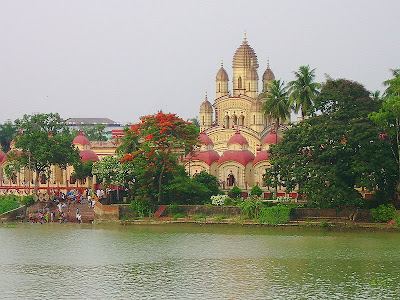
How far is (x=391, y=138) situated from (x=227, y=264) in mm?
13152

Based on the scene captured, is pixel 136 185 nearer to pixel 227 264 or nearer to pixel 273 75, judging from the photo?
pixel 227 264

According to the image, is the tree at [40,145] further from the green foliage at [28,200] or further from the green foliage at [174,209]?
the green foliage at [174,209]

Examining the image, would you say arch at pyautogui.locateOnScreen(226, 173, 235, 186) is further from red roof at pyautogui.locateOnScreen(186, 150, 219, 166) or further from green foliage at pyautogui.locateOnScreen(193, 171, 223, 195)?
green foliage at pyautogui.locateOnScreen(193, 171, 223, 195)

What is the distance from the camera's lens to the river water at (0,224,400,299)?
2264 centimetres

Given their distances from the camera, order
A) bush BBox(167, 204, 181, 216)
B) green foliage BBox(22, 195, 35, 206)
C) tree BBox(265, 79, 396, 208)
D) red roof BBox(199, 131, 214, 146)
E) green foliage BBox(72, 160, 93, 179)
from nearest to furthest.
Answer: tree BBox(265, 79, 396, 208)
bush BBox(167, 204, 181, 216)
green foliage BBox(22, 195, 35, 206)
green foliage BBox(72, 160, 93, 179)
red roof BBox(199, 131, 214, 146)

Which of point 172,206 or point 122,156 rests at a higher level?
point 122,156

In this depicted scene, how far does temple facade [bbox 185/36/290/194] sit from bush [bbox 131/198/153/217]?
842 cm

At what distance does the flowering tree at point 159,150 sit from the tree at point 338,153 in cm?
518

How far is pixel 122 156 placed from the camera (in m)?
43.0

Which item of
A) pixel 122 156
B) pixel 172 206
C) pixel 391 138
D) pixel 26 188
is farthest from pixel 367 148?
pixel 26 188

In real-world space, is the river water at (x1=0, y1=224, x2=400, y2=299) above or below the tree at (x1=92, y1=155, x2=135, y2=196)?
below

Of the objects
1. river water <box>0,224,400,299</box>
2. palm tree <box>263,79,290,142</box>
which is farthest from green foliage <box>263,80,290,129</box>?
river water <box>0,224,400,299</box>

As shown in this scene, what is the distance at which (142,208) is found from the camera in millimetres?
40656

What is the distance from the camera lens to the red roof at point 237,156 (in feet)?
163
